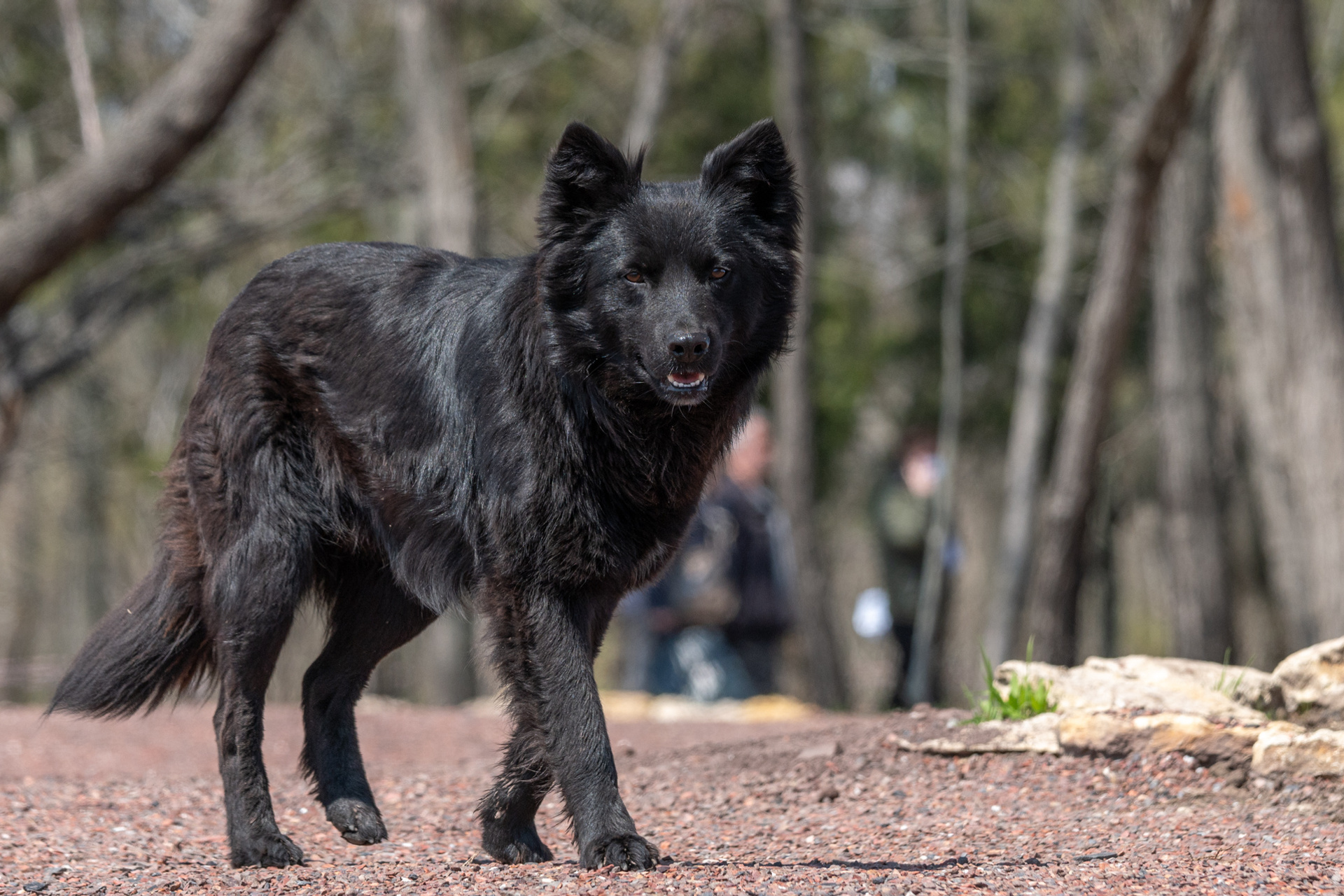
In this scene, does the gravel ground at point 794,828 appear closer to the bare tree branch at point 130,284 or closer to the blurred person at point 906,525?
the blurred person at point 906,525

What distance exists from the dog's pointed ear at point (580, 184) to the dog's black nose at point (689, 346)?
22.4 inches

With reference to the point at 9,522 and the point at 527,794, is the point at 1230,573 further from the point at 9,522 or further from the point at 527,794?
the point at 9,522

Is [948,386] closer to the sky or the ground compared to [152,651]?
closer to the sky

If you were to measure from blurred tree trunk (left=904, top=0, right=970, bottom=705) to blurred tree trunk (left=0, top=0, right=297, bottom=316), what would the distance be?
19.7ft

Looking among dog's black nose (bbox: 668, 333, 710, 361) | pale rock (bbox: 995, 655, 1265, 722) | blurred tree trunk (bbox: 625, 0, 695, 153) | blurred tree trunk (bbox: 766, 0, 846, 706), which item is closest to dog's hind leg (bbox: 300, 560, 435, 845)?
dog's black nose (bbox: 668, 333, 710, 361)

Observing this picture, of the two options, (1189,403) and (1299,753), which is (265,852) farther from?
(1189,403)

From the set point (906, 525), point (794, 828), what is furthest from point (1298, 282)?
point (794, 828)

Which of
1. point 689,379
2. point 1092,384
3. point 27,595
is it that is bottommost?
point 27,595

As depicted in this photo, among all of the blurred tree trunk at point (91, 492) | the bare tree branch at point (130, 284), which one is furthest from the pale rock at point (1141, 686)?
the blurred tree trunk at point (91, 492)

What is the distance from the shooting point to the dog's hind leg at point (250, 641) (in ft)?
14.2

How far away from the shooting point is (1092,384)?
9906 mm

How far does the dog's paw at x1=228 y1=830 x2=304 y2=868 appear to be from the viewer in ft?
13.9

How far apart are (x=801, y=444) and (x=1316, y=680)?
23.7ft

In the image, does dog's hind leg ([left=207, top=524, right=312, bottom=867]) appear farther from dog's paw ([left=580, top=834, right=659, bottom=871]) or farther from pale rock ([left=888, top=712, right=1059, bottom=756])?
pale rock ([left=888, top=712, right=1059, bottom=756])
